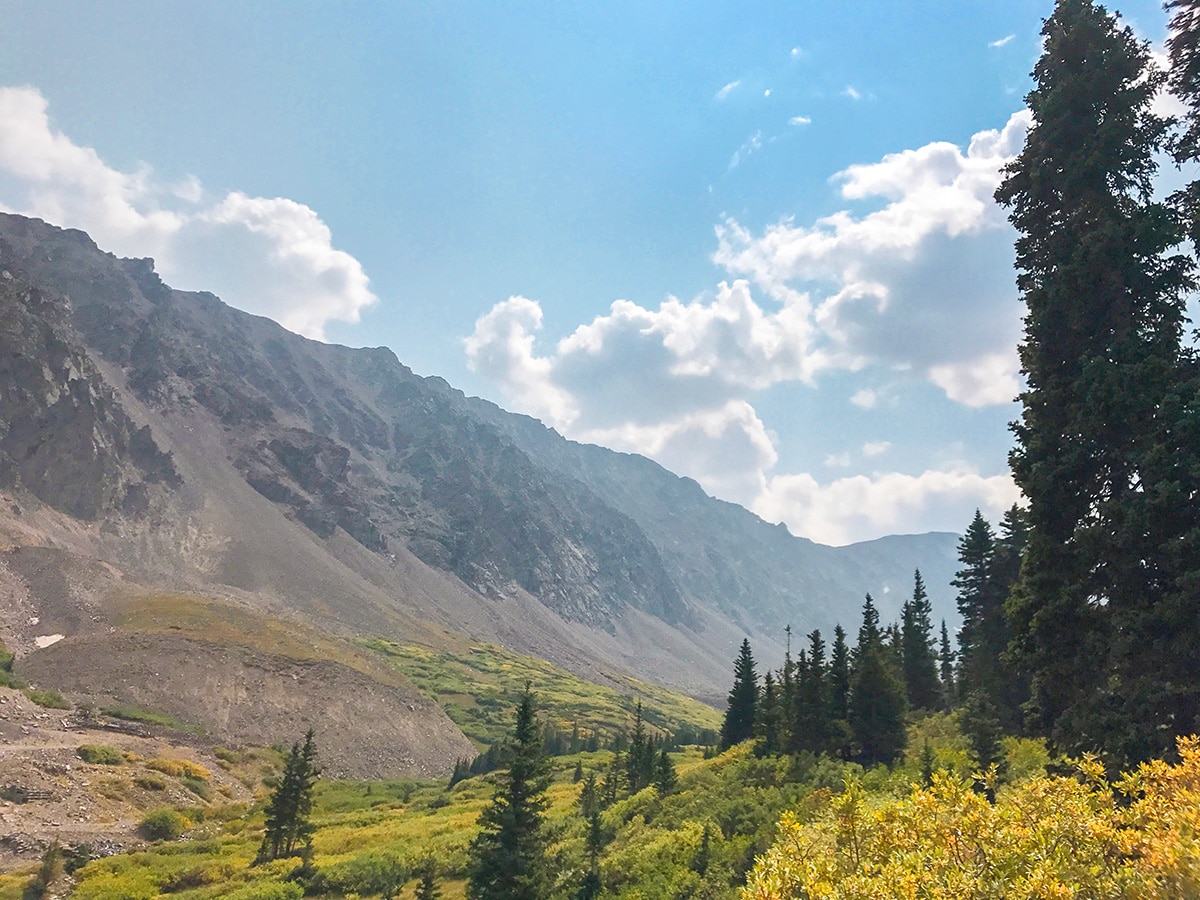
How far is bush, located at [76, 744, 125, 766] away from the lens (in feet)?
217

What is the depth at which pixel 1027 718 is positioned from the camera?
17484 millimetres

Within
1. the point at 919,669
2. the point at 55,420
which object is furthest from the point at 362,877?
the point at 55,420

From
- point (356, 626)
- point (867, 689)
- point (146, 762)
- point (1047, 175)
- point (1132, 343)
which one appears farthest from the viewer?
point (356, 626)

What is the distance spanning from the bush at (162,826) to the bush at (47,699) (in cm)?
3430

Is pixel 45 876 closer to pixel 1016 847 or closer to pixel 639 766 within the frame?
pixel 639 766

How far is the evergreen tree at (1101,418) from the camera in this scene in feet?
46.0

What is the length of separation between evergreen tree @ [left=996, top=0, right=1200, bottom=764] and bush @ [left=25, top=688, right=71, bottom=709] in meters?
104

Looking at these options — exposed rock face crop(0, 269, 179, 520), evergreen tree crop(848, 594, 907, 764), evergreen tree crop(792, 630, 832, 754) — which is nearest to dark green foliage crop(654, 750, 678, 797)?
evergreen tree crop(792, 630, 832, 754)

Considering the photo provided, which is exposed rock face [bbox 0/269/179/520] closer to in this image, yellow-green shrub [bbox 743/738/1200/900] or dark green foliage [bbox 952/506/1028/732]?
dark green foliage [bbox 952/506/1028/732]

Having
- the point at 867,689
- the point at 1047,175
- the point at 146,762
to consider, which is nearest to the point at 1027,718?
the point at 1047,175

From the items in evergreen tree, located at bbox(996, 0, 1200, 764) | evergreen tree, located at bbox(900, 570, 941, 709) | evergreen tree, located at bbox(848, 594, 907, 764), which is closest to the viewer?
evergreen tree, located at bbox(996, 0, 1200, 764)

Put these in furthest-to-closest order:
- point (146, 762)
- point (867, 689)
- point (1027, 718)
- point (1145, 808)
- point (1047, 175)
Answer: point (146, 762) < point (867, 689) < point (1047, 175) < point (1027, 718) < point (1145, 808)

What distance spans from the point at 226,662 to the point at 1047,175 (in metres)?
121

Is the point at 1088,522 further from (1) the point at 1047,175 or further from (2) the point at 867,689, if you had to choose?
(2) the point at 867,689
